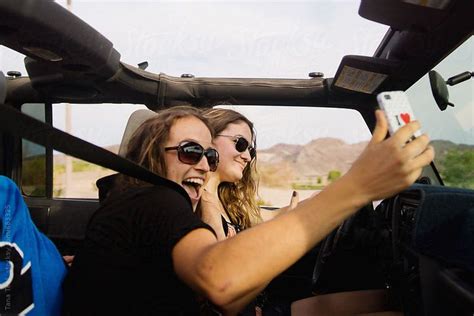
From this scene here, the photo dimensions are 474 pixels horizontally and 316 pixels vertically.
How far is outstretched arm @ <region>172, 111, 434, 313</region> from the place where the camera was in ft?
2.84

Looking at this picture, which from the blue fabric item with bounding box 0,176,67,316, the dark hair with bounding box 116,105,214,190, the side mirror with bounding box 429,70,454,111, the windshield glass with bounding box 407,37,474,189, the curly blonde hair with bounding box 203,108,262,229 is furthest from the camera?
the curly blonde hair with bounding box 203,108,262,229

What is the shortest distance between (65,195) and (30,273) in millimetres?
2094

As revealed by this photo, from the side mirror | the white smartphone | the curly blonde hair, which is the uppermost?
the side mirror

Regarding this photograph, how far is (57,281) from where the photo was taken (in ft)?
3.93

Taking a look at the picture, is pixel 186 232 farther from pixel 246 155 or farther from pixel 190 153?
pixel 246 155

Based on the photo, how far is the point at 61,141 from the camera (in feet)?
3.09

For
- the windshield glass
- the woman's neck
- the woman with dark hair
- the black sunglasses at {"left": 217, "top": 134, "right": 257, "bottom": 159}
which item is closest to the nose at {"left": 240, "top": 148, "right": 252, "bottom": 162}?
the black sunglasses at {"left": 217, "top": 134, "right": 257, "bottom": 159}

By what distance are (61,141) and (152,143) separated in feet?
1.62

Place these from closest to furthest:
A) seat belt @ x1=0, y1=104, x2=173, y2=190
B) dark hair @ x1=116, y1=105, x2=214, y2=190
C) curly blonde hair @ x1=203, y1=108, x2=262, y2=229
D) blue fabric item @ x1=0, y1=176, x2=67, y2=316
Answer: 1. seat belt @ x1=0, y1=104, x2=173, y2=190
2. blue fabric item @ x1=0, y1=176, x2=67, y2=316
3. dark hair @ x1=116, y1=105, x2=214, y2=190
4. curly blonde hair @ x1=203, y1=108, x2=262, y2=229

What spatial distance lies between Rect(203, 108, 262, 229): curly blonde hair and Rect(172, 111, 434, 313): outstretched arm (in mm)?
1355

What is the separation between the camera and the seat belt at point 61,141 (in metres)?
0.87

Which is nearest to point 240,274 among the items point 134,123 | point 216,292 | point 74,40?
point 216,292

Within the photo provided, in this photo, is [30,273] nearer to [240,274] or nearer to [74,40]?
[240,274]

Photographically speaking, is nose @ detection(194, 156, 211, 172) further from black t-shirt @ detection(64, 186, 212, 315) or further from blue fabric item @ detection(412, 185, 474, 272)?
blue fabric item @ detection(412, 185, 474, 272)
